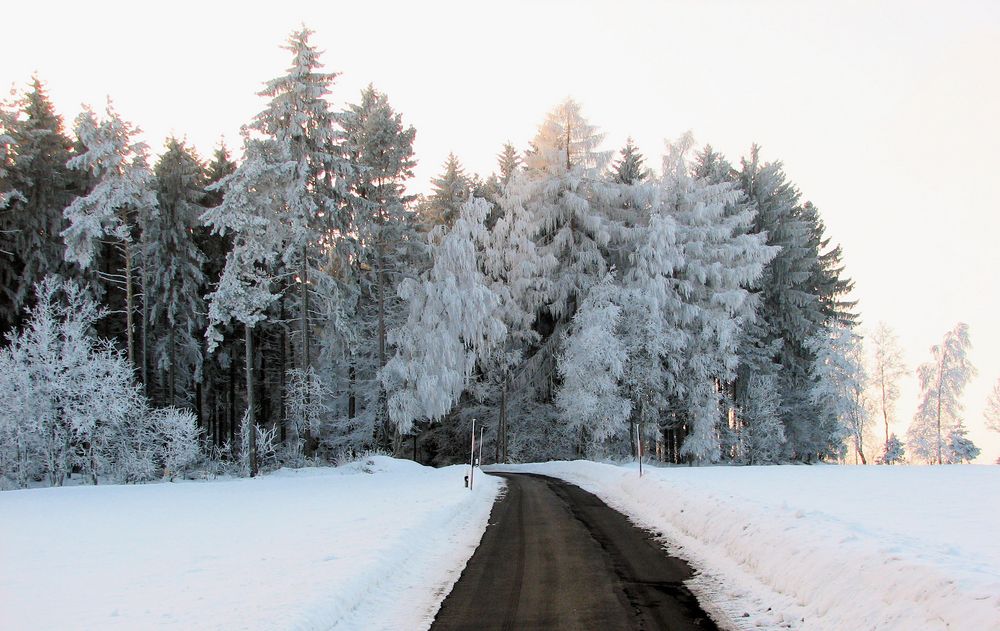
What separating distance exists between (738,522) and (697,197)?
30786 mm

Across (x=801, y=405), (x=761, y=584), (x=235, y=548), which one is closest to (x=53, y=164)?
(x=235, y=548)

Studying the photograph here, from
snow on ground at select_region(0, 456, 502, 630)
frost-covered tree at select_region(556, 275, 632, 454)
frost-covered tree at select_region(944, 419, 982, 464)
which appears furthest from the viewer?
frost-covered tree at select_region(944, 419, 982, 464)

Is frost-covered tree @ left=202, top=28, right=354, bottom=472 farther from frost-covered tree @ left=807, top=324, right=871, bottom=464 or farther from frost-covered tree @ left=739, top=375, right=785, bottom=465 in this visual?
frost-covered tree @ left=807, top=324, right=871, bottom=464

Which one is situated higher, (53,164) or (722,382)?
(53,164)

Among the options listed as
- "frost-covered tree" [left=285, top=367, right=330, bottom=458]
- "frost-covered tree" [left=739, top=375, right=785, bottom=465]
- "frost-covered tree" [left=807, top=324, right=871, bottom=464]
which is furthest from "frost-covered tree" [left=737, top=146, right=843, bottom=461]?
"frost-covered tree" [left=285, top=367, right=330, bottom=458]

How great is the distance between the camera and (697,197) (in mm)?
37344

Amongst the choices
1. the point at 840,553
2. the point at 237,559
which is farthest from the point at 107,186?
the point at 840,553

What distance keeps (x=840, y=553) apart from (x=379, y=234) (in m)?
30.2

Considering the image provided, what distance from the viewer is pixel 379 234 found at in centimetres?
3438

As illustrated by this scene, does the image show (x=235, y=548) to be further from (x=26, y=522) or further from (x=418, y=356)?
(x=418, y=356)

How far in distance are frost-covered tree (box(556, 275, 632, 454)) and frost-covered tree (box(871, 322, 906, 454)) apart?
19262 mm

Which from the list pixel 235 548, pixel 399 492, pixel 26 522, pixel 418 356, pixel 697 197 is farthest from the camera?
pixel 697 197

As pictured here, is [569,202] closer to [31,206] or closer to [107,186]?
[107,186]

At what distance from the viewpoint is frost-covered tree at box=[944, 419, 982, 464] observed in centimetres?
4141
